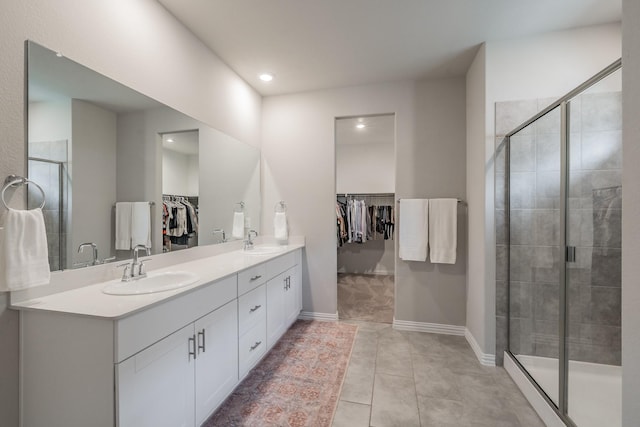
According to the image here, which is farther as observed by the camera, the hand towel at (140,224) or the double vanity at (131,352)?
the hand towel at (140,224)

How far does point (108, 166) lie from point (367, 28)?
6.60 ft

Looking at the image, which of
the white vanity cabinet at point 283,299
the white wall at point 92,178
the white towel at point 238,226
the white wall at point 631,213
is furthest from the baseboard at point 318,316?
the white wall at point 631,213

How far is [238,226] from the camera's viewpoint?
280cm

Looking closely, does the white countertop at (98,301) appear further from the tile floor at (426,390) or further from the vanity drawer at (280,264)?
the tile floor at (426,390)

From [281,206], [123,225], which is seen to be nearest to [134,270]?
[123,225]

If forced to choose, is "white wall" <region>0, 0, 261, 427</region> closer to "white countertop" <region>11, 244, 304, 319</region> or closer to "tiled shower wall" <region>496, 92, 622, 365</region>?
"white countertop" <region>11, 244, 304, 319</region>

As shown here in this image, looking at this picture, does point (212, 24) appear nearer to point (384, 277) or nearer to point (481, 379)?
point (481, 379)

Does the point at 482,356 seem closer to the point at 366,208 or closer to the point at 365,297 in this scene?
the point at 365,297

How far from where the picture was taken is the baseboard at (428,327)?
9.05 feet

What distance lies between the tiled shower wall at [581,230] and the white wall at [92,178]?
107 inches

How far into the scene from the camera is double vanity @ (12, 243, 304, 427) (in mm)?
1006

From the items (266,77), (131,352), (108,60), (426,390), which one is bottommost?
(426,390)

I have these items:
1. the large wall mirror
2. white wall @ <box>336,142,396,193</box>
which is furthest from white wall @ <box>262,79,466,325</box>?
white wall @ <box>336,142,396,193</box>

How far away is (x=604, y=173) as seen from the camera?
1771 mm
